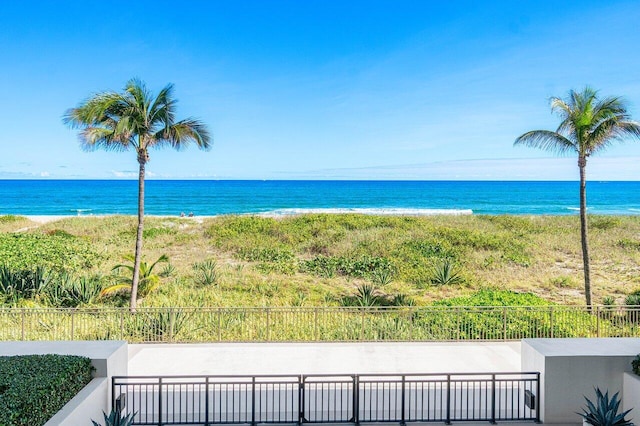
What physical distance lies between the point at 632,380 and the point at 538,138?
9196mm

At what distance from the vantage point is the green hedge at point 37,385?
5586 mm

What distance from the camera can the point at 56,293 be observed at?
16062 mm

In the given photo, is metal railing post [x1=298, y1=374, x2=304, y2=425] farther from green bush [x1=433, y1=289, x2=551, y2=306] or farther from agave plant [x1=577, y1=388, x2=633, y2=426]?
green bush [x1=433, y1=289, x2=551, y2=306]

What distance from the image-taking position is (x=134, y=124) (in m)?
14.6

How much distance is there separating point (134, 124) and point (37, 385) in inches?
391

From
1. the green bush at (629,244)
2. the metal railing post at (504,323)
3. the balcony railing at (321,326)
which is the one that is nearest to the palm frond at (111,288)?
the balcony railing at (321,326)

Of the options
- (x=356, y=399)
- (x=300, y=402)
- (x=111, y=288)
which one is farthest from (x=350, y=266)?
A: (x=300, y=402)

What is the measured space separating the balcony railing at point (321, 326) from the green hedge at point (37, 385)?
5438mm

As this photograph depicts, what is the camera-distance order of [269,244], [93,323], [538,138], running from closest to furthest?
[93,323] → [538,138] → [269,244]

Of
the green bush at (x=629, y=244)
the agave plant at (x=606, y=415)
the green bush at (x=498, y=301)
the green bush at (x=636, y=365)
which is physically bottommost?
the agave plant at (x=606, y=415)

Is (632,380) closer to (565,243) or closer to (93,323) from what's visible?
(93,323)

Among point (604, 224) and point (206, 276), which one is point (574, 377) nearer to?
point (206, 276)

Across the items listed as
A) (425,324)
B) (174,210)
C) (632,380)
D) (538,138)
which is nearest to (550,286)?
(538,138)

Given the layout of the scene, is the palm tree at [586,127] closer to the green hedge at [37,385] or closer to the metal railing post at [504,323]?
the metal railing post at [504,323]
